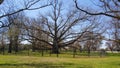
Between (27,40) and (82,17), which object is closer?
(82,17)

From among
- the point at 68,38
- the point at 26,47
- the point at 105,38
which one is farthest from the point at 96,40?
the point at 26,47

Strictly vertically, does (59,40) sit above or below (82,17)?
below

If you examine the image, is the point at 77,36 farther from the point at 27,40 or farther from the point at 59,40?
the point at 27,40

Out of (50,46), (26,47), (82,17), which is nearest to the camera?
(82,17)

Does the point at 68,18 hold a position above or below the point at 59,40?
above

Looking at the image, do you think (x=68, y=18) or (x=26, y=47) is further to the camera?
(x=26, y=47)

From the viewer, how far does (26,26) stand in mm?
69375

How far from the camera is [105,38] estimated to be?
74.5m

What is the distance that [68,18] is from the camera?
69.7m

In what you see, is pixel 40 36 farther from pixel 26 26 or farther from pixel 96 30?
pixel 96 30

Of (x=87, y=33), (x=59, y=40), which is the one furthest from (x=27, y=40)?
(x=87, y=33)

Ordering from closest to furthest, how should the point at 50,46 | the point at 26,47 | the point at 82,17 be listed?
the point at 82,17, the point at 50,46, the point at 26,47

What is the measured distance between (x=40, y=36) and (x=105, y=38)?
16.7 m

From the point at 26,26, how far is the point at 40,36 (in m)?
5.87
